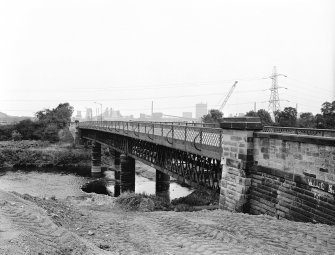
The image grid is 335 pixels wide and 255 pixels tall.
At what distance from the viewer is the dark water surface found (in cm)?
3114

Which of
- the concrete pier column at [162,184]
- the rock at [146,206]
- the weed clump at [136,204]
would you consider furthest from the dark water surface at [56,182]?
the rock at [146,206]

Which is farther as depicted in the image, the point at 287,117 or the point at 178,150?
the point at 287,117

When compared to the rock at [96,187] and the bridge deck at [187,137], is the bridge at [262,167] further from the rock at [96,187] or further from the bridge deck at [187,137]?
the rock at [96,187]

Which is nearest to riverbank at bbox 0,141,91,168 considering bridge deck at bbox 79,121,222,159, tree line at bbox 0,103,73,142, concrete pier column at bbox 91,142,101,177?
concrete pier column at bbox 91,142,101,177

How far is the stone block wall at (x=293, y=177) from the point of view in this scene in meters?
9.16

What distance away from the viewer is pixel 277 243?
7.61 meters

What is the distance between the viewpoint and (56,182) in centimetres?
3647

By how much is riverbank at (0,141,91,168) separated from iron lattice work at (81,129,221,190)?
23770mm

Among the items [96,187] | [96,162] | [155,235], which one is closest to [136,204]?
[155,235]

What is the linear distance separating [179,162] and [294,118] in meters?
37.1

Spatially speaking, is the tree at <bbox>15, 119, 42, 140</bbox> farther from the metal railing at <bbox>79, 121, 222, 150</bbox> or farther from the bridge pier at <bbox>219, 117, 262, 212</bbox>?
the bridge pier at <bbox>219, 117, 262, 212</bbox>

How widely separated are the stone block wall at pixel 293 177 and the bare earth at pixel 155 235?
34.7 inches

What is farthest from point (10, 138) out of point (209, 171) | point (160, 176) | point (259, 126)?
point (259, 126)

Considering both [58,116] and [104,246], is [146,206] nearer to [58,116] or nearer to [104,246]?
[104,246]
